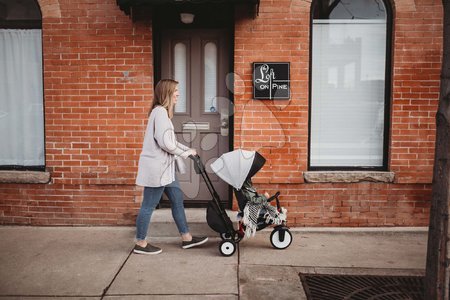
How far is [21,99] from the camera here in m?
6.22

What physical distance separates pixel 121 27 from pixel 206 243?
118 inches

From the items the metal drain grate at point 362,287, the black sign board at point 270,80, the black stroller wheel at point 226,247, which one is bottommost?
the metal drain grate at point 362,287

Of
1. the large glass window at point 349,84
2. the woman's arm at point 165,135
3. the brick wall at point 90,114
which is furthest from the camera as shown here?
the large glass window at point 349,84

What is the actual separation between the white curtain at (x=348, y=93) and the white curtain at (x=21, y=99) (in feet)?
12.4

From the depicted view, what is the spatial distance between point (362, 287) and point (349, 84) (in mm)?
2913

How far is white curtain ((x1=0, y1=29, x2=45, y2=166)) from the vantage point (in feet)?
20.1

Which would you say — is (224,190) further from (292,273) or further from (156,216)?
(292,273)

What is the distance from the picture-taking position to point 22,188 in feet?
19.9

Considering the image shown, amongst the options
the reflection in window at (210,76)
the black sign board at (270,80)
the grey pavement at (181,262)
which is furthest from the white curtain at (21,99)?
the black sign board at (270,80)

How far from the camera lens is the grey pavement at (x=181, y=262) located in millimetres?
4082

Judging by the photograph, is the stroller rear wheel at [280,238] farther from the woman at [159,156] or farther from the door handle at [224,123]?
the door handle at [224,123]

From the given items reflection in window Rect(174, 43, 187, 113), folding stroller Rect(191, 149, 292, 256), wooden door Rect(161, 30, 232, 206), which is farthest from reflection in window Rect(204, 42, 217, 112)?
folding stroller Rect(191, 149, 292, 256)

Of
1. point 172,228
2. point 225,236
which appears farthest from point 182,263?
point 172,228

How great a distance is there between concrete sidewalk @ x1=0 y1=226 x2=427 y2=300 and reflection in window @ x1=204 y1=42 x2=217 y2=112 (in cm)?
188
